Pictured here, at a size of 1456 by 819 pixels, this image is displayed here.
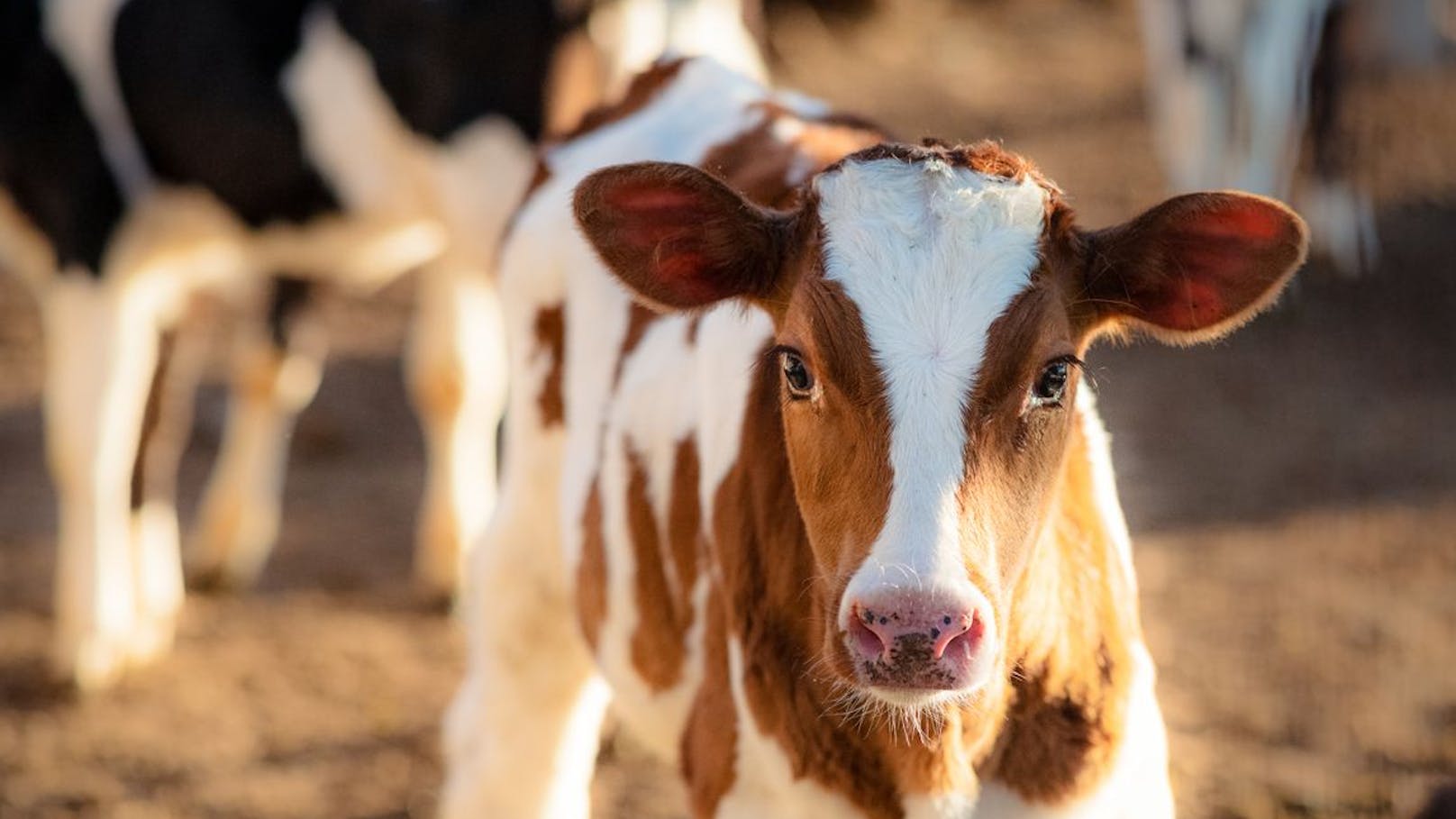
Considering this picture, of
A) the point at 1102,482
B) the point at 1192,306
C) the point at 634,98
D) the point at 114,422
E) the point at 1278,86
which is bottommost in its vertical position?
the point at 1102,482

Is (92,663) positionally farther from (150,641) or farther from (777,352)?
(777,352)

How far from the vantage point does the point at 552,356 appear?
11.7ft

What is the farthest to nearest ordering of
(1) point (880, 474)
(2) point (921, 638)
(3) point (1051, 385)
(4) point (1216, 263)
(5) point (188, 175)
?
(5) point (188, 175)
(4) point (1216, 263)
(3) point (1051, 385)
(1) point (880, 474)
(2) point (921, 638)

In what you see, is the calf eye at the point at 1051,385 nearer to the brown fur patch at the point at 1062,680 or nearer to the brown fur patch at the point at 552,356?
the brown fur patch at the point at 1062,680

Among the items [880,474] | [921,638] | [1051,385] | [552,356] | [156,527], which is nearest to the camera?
[921,638]

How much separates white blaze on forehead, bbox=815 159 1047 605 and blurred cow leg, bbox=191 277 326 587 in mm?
3591

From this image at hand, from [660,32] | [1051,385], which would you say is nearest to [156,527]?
[660,32]

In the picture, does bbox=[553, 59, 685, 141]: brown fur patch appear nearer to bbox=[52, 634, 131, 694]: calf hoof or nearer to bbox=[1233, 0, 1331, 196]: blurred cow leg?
bbox=[52, 634, 131, 694]: calf hoof

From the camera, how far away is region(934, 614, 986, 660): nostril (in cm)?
225

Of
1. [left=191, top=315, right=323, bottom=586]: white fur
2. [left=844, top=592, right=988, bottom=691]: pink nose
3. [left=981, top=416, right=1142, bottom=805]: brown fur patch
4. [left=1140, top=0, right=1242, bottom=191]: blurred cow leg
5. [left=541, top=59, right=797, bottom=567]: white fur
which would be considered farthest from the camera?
[left=1140, top=0, right=1242, bottom=191]: blurred cow leg

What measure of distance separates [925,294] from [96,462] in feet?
11.5

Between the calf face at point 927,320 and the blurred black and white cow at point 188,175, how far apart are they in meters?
2.42

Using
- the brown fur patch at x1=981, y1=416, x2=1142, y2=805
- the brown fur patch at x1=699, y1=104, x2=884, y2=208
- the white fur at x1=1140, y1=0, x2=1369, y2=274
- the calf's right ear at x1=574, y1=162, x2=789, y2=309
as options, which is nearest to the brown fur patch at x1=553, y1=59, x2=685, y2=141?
the brown fur patch at x1=699, y1=104, x2=884, y2=208

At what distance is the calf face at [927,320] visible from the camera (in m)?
2.33
